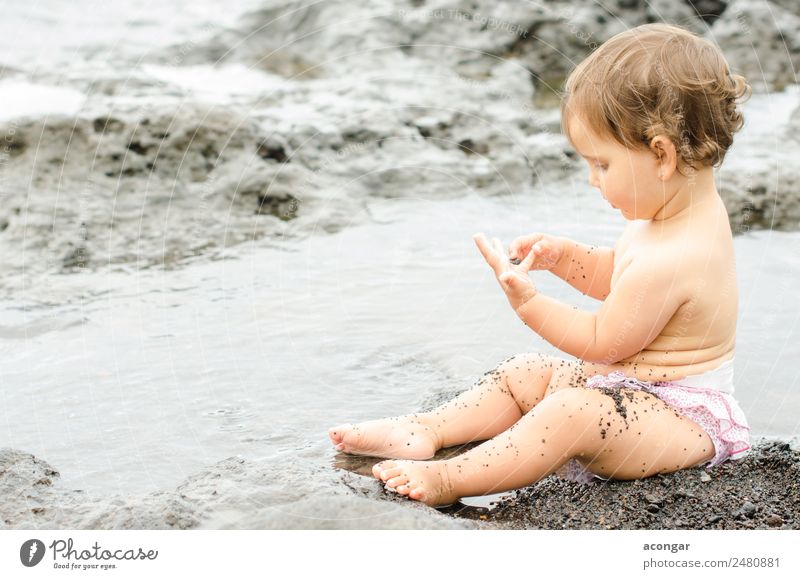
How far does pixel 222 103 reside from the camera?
5.38m

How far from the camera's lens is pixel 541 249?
2.74 m

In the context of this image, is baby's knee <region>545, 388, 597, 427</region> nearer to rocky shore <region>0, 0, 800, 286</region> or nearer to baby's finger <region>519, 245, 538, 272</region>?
baby's finger <region>519, 245, 538, 272</region>

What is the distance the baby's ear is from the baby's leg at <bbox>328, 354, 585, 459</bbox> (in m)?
0.54

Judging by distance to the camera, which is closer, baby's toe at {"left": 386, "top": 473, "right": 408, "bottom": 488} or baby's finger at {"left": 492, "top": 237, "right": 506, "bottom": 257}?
baby's toe at {"left": 386, "top": 473, "right": 408, "bottom": 488}

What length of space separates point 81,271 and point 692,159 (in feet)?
Result: 8.65

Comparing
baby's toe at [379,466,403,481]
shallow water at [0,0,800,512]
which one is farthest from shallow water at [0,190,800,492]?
baby's toe at [379,466,403,481]

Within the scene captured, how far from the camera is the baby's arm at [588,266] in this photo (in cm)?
277

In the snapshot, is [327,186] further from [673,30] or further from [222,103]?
[673,30]

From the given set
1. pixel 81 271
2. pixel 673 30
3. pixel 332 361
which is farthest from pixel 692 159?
pixel 81 271

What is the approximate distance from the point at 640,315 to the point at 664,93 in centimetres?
53
